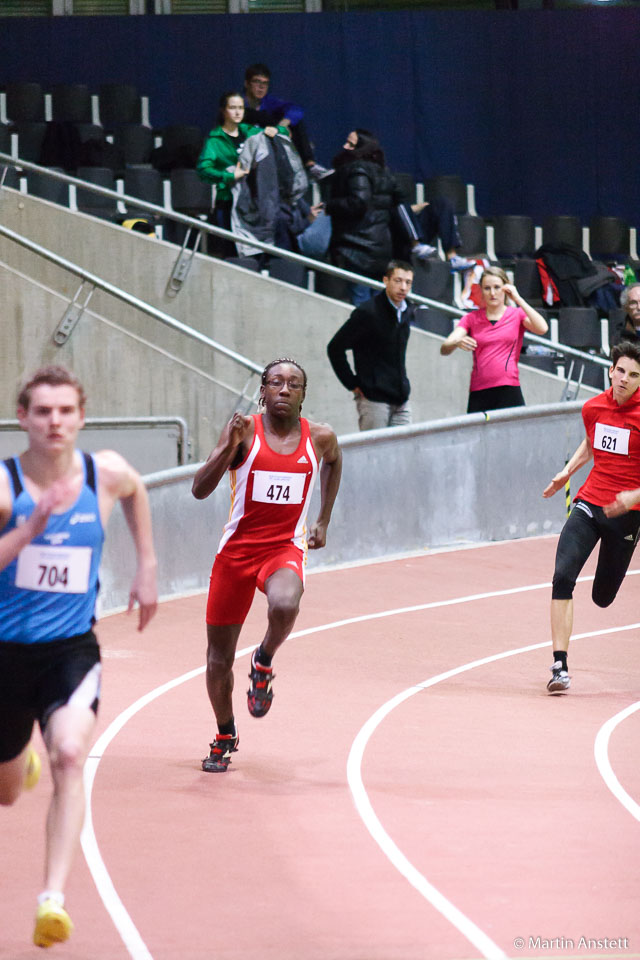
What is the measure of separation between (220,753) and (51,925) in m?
2.98

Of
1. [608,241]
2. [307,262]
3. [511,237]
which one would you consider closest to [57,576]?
[307,262]

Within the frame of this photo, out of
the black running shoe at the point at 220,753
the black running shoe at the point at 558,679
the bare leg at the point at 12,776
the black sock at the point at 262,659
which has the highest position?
the bare leg at the point at 12,776

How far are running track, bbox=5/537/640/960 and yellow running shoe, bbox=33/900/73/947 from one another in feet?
1.67

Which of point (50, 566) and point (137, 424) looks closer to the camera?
point (50, 566)

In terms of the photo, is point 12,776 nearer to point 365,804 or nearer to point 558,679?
point 365,804

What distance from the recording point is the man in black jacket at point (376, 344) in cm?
1230

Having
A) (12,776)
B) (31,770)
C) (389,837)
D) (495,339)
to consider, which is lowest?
(389,837)

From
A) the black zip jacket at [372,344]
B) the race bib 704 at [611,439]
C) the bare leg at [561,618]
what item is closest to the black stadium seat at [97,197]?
the black zip jacket at [372,344]

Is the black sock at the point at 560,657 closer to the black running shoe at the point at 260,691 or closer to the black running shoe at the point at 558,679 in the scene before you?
the black running shoe at the point at 558,679

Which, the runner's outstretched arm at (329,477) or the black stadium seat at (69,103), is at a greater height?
the black stadium seat at (69,103)

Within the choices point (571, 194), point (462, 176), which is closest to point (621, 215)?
point (571, 194)

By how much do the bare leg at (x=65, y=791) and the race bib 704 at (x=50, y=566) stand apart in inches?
17.2

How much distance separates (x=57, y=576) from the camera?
192 inches

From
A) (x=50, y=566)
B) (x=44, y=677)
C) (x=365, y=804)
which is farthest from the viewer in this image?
(x=365, y=804)
